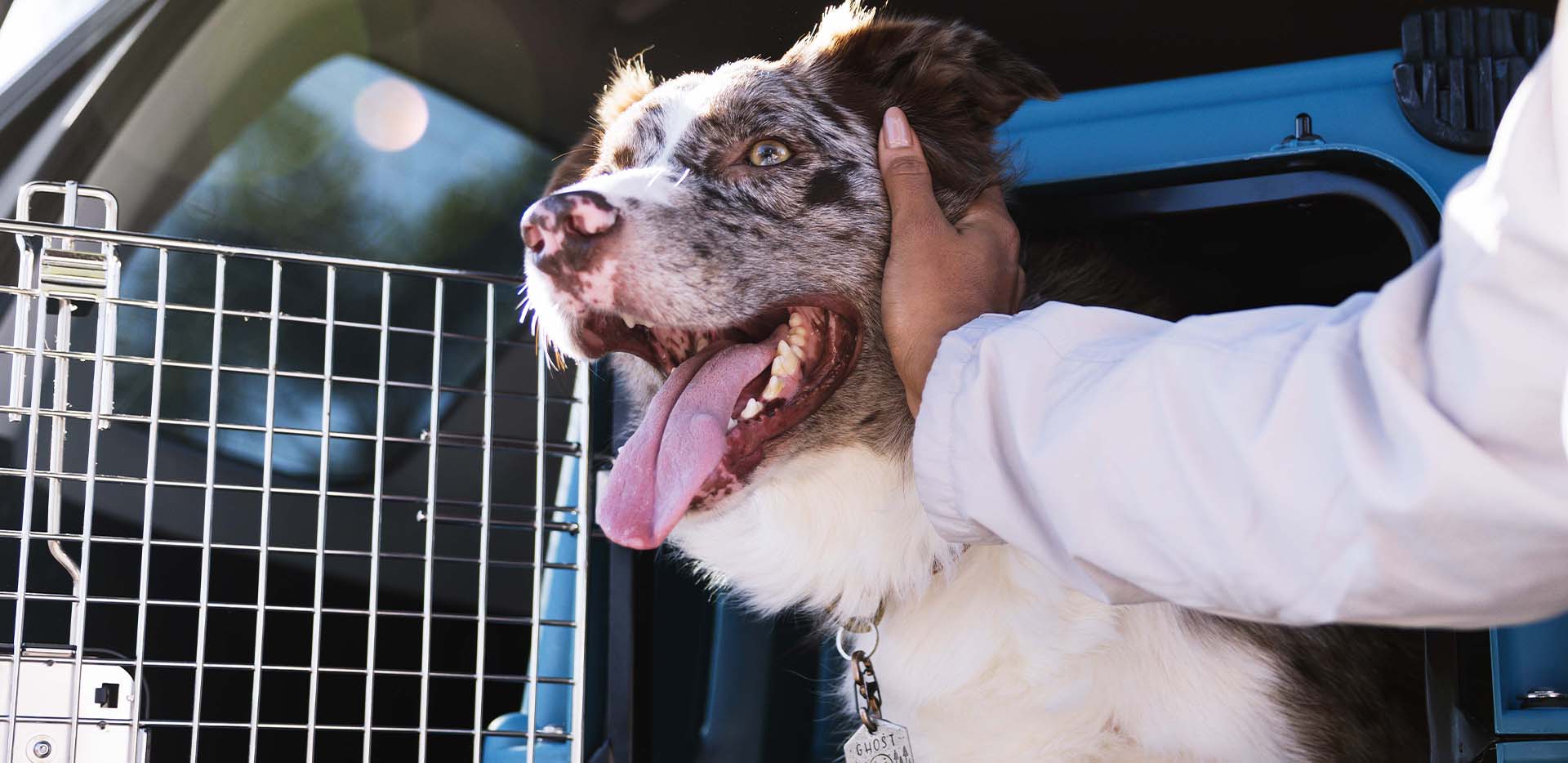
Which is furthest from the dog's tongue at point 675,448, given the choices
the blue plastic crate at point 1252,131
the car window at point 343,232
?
the car window at point 343,232

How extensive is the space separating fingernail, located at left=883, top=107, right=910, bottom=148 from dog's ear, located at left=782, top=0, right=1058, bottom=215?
85 mm

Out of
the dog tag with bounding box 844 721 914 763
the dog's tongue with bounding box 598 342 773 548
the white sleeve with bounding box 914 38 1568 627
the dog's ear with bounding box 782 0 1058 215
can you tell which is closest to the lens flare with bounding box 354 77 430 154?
the dog's ear with bounding box 782 0 1058 215

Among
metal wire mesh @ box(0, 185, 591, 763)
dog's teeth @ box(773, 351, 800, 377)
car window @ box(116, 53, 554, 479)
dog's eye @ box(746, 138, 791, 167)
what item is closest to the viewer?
dog's teeth @ box(773, 351, 800, 377)

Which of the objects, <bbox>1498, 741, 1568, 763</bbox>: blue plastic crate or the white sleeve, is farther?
<bbox>1498, 741, 1568, 763</bbox>: blue plastic crate

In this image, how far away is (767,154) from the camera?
177cm

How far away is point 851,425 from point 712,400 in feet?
0.67

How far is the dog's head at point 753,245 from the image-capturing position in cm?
151

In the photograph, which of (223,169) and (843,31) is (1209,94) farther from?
(223,169)

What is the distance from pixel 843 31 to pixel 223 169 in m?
1.28

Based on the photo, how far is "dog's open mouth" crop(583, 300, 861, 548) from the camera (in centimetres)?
153

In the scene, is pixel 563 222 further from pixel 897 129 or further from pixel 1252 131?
pixel 1252 131

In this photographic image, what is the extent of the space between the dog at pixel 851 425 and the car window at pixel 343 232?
786mm

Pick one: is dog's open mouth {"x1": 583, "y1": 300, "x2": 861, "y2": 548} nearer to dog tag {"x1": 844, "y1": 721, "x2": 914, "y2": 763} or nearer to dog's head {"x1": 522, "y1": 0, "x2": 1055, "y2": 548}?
dog's head {"x1": 522, "y1": 0, "x2": 1055, "y2": 548}

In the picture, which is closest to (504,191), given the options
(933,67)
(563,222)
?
(933,67)
